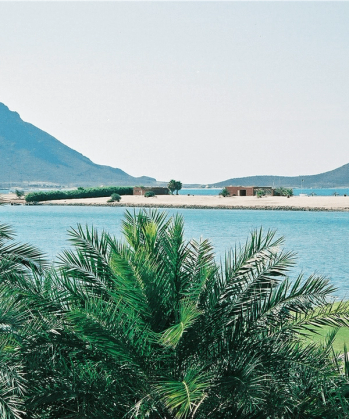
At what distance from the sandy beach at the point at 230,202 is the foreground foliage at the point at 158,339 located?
106 m

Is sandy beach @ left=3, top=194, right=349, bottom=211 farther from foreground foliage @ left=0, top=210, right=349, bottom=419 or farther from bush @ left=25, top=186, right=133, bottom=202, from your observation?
foreground foliage @ left=0, top=210, right=349, bottom=419

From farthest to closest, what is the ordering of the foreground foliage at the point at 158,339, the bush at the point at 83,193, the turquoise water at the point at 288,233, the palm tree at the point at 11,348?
the bush at the point at 83,193 < the turquoise water at the point at 288,233 < the foreground foliage at the point at 158,339 < the palm tree at the point at 11,348

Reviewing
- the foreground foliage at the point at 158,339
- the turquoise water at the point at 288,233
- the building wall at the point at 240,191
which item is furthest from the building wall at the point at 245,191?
the foreground foliage at the point at 158,339

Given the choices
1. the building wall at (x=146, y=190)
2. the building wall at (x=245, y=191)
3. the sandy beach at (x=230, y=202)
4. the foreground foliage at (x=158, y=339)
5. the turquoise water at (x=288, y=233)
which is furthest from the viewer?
the building wall at (x=146, y=190)

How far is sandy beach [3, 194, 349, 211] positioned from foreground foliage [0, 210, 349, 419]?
106 m

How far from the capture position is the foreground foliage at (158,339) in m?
6.53

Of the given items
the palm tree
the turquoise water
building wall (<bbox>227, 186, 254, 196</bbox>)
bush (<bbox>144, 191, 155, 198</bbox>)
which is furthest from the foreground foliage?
building wall (<bbox>227, 186, 254, 196</bbox>)

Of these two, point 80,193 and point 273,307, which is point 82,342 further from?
point 80,193

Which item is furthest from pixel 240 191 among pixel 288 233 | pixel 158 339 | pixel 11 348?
pixel 158 339

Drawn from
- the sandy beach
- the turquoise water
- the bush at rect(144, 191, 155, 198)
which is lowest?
the turquoise water

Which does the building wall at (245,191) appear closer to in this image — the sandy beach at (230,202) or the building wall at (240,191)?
A: the building wall at (240,191)

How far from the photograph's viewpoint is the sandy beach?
117 metres

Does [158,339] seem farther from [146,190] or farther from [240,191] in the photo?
[146,190]

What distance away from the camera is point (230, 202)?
127875mm
